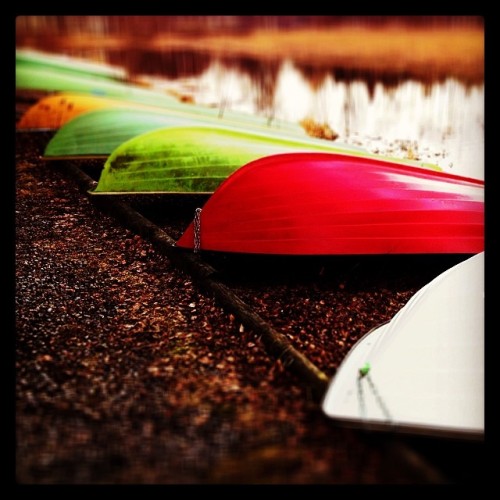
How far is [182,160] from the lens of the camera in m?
2.93

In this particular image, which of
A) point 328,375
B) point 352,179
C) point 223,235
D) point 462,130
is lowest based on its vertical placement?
point 328,375

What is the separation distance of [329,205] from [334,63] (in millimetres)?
513

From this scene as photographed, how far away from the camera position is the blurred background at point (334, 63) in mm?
2051

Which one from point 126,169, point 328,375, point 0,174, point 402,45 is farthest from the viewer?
point 126,169

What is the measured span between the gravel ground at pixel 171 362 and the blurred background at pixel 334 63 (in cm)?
50

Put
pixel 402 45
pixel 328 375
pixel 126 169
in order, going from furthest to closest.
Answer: pixel 126 169 → pixel 402 45 → pixel 328 375

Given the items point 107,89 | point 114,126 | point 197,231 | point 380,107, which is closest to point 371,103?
point 380,107

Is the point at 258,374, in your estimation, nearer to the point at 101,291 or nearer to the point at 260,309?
the point at 260,309

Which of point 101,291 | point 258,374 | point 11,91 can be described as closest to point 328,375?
point 258,374

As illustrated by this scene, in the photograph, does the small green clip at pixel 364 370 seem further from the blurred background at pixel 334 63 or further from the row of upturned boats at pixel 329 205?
the blurred background at pixel 334 63

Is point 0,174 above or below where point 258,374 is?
above

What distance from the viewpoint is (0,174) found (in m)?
1.96

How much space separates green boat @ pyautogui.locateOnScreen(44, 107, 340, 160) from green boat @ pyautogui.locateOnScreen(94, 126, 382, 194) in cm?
15

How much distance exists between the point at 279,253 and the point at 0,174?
97 centimetres
